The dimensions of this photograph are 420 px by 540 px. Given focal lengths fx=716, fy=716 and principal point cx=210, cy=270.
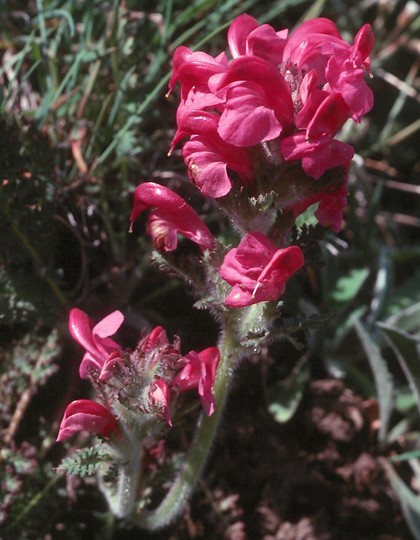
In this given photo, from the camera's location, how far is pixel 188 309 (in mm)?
2607

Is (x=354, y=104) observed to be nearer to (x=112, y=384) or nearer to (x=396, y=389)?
(x=112, y=384)

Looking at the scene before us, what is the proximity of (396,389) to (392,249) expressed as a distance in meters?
0.61

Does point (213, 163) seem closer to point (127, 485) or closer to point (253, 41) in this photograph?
point (253, 41)

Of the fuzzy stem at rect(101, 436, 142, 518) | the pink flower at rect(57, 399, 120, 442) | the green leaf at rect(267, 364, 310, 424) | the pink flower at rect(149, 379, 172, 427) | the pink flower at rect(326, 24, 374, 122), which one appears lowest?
the green leaf at rect(267, 364, 310, 424)

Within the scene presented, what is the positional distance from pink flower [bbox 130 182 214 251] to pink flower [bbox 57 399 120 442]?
41 centimetres

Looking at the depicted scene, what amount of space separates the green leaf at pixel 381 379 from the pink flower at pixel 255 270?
91cm

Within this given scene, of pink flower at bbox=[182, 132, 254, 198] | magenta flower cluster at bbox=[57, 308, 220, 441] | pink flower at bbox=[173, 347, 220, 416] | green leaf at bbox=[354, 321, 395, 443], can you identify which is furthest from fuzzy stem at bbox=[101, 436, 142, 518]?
green leaf at bbox=[354, 321, 395, 443]

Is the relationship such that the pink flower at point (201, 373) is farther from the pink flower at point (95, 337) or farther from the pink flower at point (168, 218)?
the pink flower at point (168, 218)

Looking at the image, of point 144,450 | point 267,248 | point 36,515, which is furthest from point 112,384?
point 36,515

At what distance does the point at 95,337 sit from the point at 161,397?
0.26 meters

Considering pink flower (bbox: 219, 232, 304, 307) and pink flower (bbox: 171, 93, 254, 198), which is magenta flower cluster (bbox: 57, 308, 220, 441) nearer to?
pink flower (bbox: 219, 232, 304, 307)

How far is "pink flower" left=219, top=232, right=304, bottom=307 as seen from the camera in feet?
5.00

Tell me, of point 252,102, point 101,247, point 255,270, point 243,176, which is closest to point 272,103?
point 252,102

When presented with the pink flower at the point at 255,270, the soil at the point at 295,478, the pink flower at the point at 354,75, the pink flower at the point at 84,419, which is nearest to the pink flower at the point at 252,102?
the pink flower at the point at 354,75
